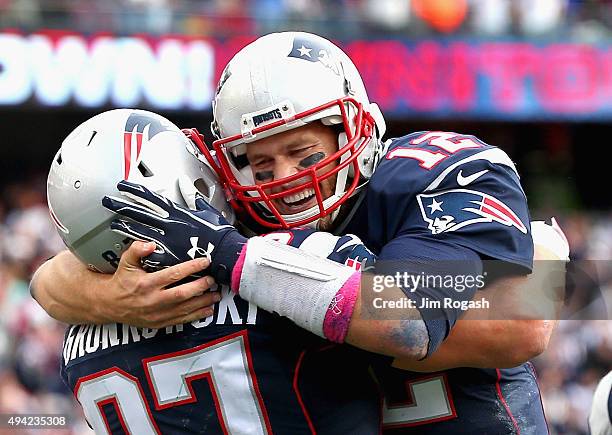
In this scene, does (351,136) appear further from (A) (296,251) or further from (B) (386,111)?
(B) (386,111)

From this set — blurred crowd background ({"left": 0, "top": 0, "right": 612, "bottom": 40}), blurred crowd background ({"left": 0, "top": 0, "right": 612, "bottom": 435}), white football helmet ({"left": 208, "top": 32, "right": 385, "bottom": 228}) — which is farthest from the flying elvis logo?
blurred crowd background ({"left": 0, "top": 0, "right": 612, "bottom": 40})

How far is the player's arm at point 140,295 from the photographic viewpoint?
87.7 inches

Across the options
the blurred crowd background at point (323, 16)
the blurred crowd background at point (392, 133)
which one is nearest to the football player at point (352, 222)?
the blurred crowd background at point (392, 133)

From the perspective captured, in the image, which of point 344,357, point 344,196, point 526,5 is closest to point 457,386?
point 344,357

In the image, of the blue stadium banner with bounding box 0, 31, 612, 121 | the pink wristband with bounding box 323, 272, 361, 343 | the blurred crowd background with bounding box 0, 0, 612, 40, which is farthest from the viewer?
the blue stadium banner with bounding box 0, 31, 612, 121

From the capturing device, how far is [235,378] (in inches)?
89.4

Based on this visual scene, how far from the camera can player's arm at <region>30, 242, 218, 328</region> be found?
7.31 feet

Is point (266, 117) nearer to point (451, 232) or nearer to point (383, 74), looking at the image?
point (451, 232)

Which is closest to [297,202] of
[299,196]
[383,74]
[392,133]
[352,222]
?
[299,196]

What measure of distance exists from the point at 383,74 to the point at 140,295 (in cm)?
885

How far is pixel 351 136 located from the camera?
8.36 ft

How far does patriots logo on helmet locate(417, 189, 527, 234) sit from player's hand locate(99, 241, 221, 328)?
498mm

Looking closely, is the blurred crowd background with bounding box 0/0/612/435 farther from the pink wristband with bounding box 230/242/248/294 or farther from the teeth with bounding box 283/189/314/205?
the pink wristband with bounding box 230/242/248/294

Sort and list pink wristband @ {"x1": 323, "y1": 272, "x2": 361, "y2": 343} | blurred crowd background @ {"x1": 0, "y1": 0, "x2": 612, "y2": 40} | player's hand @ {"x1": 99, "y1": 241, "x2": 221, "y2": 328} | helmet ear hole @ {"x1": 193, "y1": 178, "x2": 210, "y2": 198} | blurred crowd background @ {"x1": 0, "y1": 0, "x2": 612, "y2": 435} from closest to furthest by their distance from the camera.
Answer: pink wristband @ {"x1": 323, "y1": 272, "x2": 361, "y2": 343} → player's hand @ {"x1": 99, "y1": 241, "x2": 221, "y2": 328} → helmet ear hole @ {"x1": 193, "y1": 178, "x2": 210, "y2": 198} → blurred crowd background @ {"x1": 0, "y1": 0, "x2": 612, "y2": 435} → blurred crowd background @ {"x1": 0, "y1": 0, "x2": 612, "y2": 40}
